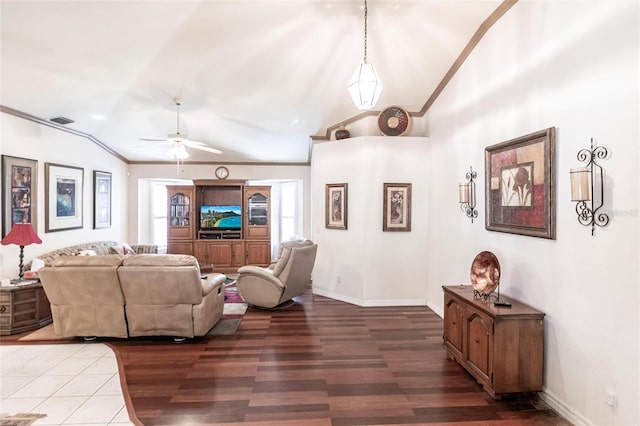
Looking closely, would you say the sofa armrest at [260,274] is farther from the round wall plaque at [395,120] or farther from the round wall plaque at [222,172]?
the round wall plaque at [222,172]

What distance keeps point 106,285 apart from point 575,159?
465 cm

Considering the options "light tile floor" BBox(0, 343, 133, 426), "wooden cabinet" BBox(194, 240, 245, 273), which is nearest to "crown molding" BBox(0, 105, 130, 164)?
"wooden cabinet" BBox(194, 240, 245, 273)

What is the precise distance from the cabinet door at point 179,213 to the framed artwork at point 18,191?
296 centimetres

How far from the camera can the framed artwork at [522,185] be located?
272 cm

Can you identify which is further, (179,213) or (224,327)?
(179,213)

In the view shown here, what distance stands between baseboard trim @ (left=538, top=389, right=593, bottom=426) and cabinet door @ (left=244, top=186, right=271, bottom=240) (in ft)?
20.6

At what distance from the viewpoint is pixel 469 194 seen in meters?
3.99

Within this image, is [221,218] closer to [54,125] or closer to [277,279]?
[54,125]

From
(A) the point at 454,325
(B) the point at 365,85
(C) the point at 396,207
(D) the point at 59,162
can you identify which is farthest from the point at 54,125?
(A) the point at 454,325

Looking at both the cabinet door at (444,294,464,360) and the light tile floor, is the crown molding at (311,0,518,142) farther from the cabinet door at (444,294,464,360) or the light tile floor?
the light tile floor

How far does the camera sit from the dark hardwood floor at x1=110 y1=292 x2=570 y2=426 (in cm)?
251

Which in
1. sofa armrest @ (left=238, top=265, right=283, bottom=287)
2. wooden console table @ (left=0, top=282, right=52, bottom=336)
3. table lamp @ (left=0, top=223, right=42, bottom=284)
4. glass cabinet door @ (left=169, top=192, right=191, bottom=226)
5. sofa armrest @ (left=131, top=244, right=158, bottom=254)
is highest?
glass cabinet door @ (left=169, top=192, right=191, bottom=226)

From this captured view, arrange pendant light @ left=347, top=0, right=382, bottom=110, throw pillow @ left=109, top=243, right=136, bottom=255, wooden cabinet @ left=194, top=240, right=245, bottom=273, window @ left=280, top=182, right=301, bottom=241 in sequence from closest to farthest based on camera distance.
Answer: pendant light @ left=347, top=0, right=382, bottom=110 → throw pillow @ left=109, top=243, right=136, bottom=255 → wooden cabinet @ left=194, top=240, right=245, bottom=273 → window @ left=280, top=182, right=301, bottom=241

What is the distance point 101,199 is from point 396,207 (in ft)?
19.9
